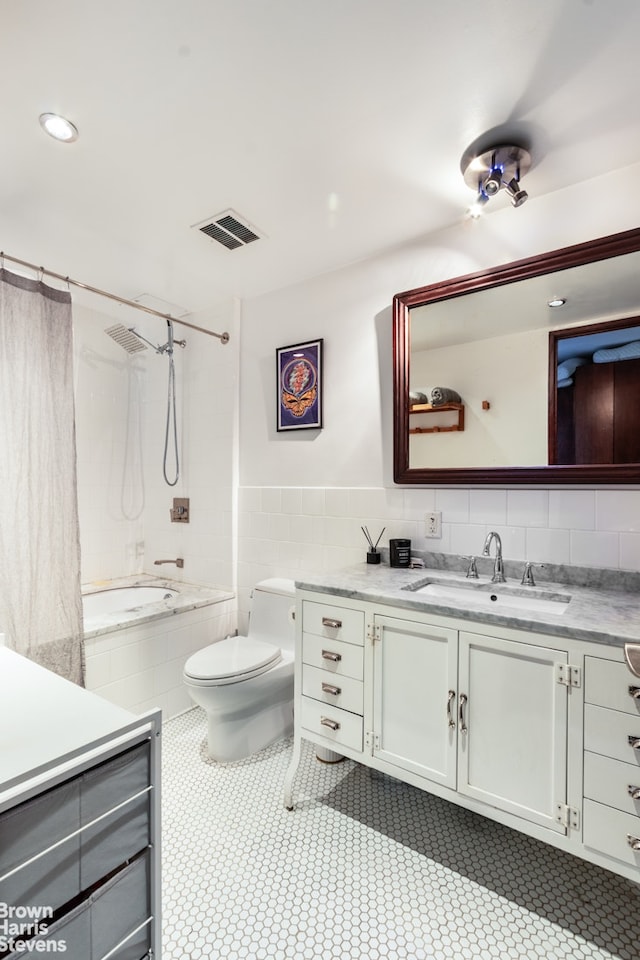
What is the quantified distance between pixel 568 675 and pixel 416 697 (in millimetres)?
473

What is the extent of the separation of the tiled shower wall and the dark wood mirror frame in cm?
7

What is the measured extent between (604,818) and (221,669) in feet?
4.55

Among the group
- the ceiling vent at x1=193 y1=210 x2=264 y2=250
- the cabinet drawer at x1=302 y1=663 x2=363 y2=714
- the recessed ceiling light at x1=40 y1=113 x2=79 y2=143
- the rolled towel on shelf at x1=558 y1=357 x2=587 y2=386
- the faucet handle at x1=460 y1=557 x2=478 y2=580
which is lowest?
the cabinet drawer at x1=302 y1=663 x2=363 y2=714

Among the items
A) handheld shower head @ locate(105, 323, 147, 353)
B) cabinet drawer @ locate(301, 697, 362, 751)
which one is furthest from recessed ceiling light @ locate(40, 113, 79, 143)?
cabinet drawer @ locate(301, 697, 362, 751)

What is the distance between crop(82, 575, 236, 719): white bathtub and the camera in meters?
2.11

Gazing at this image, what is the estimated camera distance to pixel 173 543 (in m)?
3.07

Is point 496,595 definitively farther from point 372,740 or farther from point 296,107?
point 296,107

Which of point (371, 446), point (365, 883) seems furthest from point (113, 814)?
point (371, 446)

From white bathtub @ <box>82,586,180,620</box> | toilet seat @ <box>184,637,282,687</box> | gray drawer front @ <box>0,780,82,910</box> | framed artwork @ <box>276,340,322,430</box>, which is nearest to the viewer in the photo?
gray drawer front @ <box>0,780,82,910</box>

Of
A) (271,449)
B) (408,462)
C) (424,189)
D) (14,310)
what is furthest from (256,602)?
(424,189)

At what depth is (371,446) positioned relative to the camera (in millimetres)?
2195

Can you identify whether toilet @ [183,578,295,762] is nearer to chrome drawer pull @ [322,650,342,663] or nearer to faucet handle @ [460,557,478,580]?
chrome drawer pull @ [322,650,342,663]

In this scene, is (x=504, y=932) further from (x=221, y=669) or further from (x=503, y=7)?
(x=503, y=7)

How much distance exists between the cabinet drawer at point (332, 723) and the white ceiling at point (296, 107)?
1.97 metres
